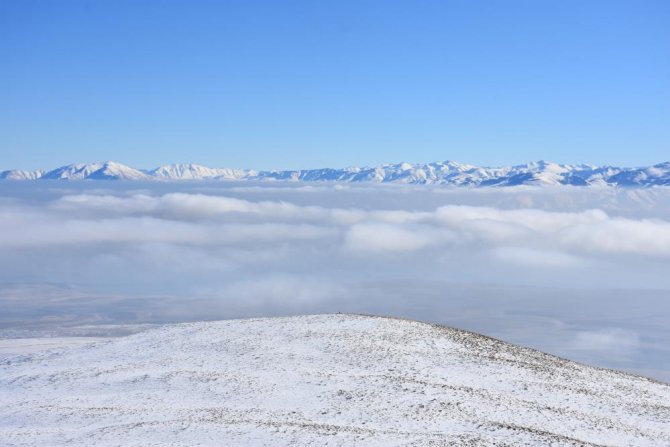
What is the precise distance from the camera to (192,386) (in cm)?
4562

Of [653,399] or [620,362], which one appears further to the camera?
[620,362]

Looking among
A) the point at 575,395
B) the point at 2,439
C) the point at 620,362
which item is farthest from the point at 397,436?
the point at 620,362

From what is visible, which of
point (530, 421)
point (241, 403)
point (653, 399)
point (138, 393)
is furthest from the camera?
point (653, 399)

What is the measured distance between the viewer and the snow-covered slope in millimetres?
36562

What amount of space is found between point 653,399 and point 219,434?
3258 cm

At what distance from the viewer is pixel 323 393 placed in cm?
4334

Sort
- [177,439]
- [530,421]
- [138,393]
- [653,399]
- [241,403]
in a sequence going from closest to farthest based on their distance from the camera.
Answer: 1. [177,439]
2. [530,421]
3. [241,403]
4. [138,393]
5. [653,399]

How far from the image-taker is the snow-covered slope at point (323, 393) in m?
36.6

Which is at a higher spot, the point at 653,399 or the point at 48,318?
the point at 653,399

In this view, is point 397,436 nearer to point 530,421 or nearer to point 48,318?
point 530,421

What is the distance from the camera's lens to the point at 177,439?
117ft

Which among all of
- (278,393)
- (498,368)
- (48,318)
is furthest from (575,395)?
(48,318)

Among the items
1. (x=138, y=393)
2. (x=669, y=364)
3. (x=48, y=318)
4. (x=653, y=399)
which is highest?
(x=138, y=393)

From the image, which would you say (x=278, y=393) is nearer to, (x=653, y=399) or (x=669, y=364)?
(x=653, y=399)
